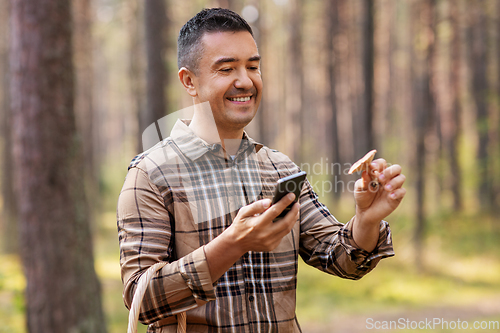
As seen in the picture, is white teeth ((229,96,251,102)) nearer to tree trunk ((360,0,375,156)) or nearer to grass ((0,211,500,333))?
grass ((0,211,500,333))

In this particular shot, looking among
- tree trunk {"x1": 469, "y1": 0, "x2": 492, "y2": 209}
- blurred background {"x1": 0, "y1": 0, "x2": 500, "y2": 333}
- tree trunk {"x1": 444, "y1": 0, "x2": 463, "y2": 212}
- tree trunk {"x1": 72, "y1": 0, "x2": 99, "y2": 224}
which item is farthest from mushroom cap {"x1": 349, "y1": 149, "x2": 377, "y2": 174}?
tree trunk {"x1": 444, "y1": 0, "x2": 463, "y2": 212}

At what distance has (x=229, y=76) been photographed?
6.12 feet

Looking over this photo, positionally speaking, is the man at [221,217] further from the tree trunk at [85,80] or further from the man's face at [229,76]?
the tree trunk at [85,80]

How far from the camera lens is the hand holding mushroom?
1728 mm

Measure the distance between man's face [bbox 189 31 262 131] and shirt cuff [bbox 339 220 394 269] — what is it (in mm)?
729

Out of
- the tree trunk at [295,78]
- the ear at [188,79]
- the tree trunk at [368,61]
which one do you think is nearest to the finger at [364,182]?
the ear at [188,79]

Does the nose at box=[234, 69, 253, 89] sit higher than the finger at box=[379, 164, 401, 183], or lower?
higher

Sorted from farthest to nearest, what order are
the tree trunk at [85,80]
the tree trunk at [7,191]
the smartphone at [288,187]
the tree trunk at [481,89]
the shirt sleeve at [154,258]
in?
the tree trunk at [481,89] → the tree trunk at [85,80] → the tree trunk at [7,191] → the shirt sleeve at [154,258] → the smartphone at [288,187]

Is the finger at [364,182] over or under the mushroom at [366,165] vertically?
under

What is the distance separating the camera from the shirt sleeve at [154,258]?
153 centimetres

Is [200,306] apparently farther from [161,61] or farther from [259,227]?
[161,61]

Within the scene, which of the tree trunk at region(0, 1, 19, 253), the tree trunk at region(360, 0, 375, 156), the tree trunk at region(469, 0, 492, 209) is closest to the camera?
the tree trunk at region(360, 0, 375, 156)

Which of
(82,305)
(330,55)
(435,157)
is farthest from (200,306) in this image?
(435,157)

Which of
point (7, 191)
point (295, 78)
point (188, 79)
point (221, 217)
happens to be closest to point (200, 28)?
point (188, 79)
